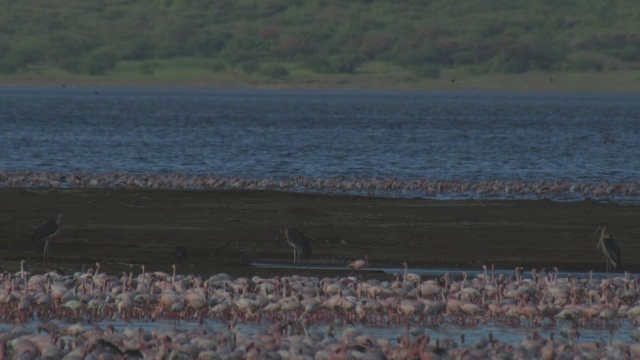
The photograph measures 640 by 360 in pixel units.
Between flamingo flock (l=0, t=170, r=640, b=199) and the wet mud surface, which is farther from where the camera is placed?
flamingo flock (l=0, t=170, r=640, b=199)

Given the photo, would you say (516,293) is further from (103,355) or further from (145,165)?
(145,165)

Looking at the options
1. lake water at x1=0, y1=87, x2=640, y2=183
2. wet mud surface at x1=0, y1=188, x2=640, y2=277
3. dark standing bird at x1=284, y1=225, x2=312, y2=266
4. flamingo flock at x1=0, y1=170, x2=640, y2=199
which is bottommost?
lake water at x1=0, y1=87, x2=640, y2=183

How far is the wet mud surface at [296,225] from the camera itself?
91.6 feet

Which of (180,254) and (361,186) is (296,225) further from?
(361,186)

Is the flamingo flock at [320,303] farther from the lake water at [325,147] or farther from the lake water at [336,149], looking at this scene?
the lake water at [325,147]

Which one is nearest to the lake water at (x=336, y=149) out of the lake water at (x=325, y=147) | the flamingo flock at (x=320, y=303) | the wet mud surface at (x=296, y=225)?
the lake water at (x=325, y=147)

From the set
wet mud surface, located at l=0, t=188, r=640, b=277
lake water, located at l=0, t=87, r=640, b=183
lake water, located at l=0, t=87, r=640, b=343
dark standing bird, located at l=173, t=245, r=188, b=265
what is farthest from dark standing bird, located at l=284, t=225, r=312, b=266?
lake water, located at l=0, t=87, r=640, b=183

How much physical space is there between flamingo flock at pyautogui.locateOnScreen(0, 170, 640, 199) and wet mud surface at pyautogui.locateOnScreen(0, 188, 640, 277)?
4458 mm

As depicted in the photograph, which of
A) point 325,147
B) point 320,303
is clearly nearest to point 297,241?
point 320,303

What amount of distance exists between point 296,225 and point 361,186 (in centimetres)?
1275

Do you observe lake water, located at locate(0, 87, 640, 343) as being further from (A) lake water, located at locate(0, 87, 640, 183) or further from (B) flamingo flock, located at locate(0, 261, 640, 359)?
(B) flamingo flock, located at locate(0, 261, 640, 359)

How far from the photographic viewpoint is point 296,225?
3225 cm

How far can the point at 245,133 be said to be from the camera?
94.4 meters

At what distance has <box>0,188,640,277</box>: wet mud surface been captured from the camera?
27922 millimetres
